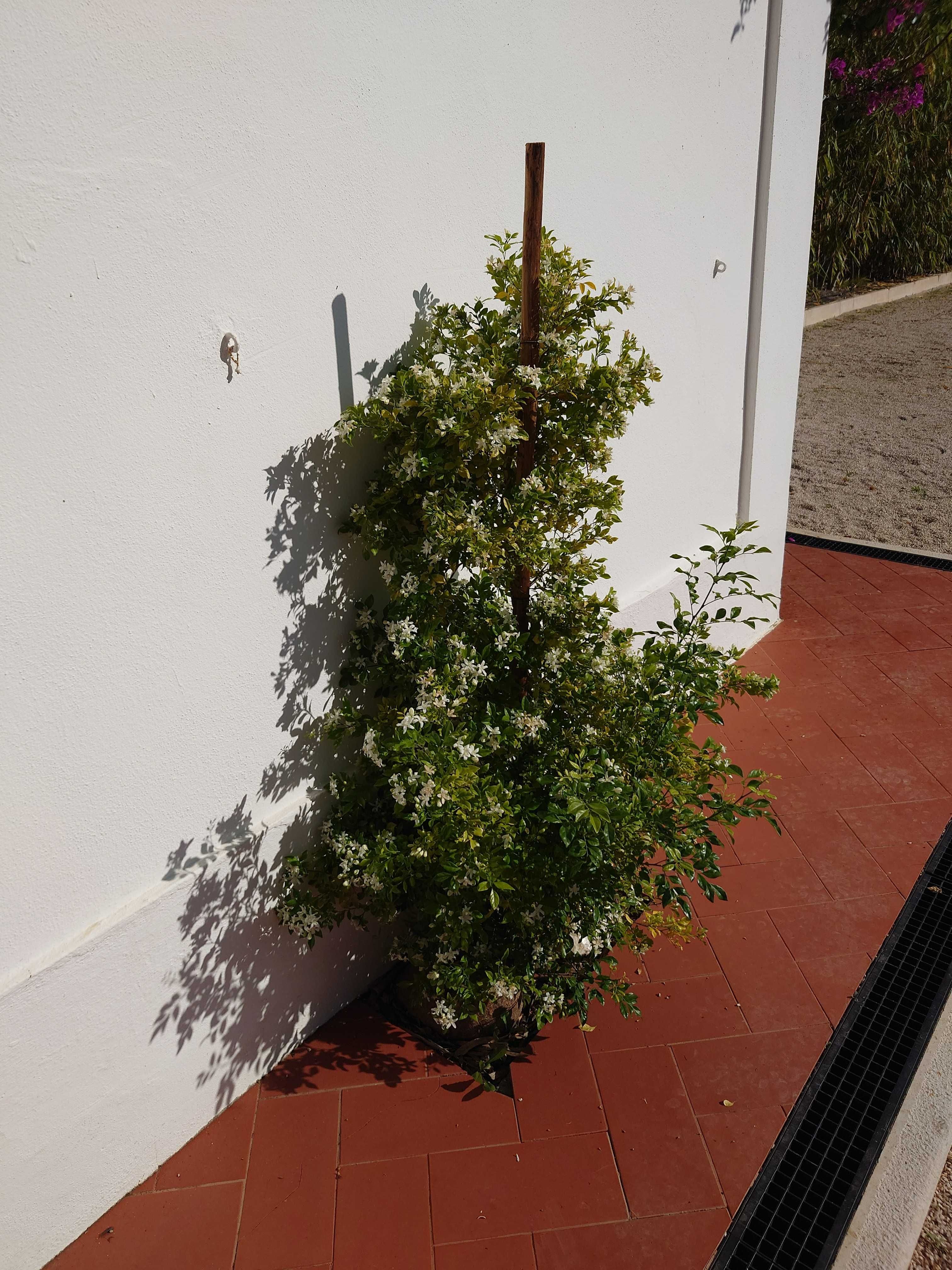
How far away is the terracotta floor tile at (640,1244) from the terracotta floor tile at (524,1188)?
1.6 inches

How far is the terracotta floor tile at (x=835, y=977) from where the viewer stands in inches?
129

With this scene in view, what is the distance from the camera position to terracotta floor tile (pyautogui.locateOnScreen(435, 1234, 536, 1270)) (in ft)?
8.30

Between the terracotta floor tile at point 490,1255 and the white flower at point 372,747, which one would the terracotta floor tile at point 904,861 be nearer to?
the terracotta floor tile at point 490,1255

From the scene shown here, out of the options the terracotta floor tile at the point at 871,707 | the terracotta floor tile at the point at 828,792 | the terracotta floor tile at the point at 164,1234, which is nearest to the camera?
the terracotta floor tile at the point at 164,1234

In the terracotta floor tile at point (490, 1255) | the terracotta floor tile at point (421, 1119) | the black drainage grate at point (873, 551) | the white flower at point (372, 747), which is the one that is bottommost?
the terracotta floor tile at point (490, 1255)

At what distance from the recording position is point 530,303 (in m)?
2.65

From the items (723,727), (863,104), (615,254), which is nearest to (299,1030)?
(723,727)

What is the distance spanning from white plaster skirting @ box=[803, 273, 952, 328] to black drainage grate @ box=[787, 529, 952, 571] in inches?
286

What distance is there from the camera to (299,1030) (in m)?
3.21

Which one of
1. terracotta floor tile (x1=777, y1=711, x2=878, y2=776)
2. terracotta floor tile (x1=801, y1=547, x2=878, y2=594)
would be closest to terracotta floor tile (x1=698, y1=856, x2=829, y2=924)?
terracotta floor tile (x1=777, y1=711, x2=878, y2=776)

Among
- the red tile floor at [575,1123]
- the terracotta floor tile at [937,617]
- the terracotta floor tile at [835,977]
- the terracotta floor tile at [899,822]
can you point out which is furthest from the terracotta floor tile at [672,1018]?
the terracotta floor tile at [937,617]

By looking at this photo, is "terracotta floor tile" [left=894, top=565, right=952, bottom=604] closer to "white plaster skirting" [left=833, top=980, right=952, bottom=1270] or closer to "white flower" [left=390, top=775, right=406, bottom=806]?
"white plaster skirting" [left=833, top=980, right=952, bottom=1270]

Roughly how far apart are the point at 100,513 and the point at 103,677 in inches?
15.7

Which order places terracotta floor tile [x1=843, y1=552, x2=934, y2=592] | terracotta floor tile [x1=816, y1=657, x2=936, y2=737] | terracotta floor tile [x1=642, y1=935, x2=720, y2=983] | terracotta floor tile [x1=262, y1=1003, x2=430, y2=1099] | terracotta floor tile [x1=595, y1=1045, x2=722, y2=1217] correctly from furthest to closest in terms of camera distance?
1. terracotta floor tile [x1=843, y1=552, x2=934, y2=592]
2. terracotta floor tile [x1=816, y1=657, x2=936, y2=737]
3. terracotta floor tile [x1=642, y1=935, x2=720, y2=983]
4. terracotta floor tile [x1=262, y1=1003, x2=430, y2=1099]
5. terracotta floor tile [x1=595, y1=1045, x2=722, y2=1217]
